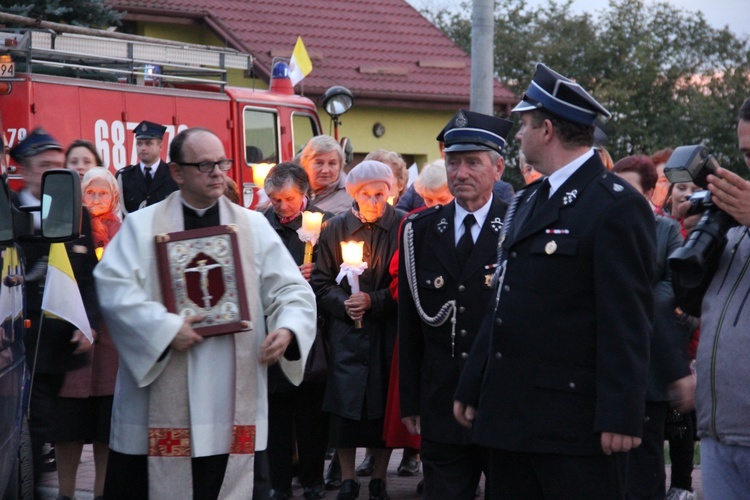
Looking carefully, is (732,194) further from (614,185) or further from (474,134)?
(474,134)

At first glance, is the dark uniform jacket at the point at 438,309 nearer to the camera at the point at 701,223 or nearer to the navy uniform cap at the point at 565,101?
the navy uniform cap at the point at 565,101

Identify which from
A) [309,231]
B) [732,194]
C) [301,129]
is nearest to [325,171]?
[309,231]

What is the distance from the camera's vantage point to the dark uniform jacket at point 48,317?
585 cm

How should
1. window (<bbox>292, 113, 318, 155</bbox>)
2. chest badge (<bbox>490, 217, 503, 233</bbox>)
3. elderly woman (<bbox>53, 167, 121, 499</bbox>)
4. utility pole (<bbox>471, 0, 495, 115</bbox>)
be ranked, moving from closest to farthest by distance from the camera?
1. chest badge (<bbox>490, 217, 503, 233</bbox>)
2. elderly woman (<bbox>53, 167, 121, 499</bbox>)
3. utility pole (<bbox>471, 0, 495, 115</bbox>)
4. window (<bbox>292, 113, 318, 155</bbox>)

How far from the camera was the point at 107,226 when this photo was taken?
808cm

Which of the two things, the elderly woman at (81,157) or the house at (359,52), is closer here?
the elderly woman at (81,157)

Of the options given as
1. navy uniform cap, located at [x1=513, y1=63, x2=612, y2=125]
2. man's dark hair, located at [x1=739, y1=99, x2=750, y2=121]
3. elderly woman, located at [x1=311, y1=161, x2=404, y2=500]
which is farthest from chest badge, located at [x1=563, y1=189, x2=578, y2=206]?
elderly woman, located at [x1=311, y1=161, x2=404, y2=500]

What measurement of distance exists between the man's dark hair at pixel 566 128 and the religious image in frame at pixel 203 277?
1.36 metres

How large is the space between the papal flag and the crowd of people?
0.18 ft

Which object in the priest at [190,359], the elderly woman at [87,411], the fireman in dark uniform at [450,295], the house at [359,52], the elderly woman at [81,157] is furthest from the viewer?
the house at [359,52]

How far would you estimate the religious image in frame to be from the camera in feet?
16.1

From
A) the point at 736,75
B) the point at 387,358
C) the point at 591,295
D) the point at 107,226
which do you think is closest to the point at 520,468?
the point at 591,295

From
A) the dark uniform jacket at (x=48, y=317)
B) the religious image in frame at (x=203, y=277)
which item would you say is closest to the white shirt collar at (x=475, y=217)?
the religious image in frame at (x=203, y=277)

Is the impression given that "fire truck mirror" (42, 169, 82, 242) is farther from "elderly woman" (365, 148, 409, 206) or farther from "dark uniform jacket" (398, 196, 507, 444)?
"elderly woman" (365, 148, 409, 206)
